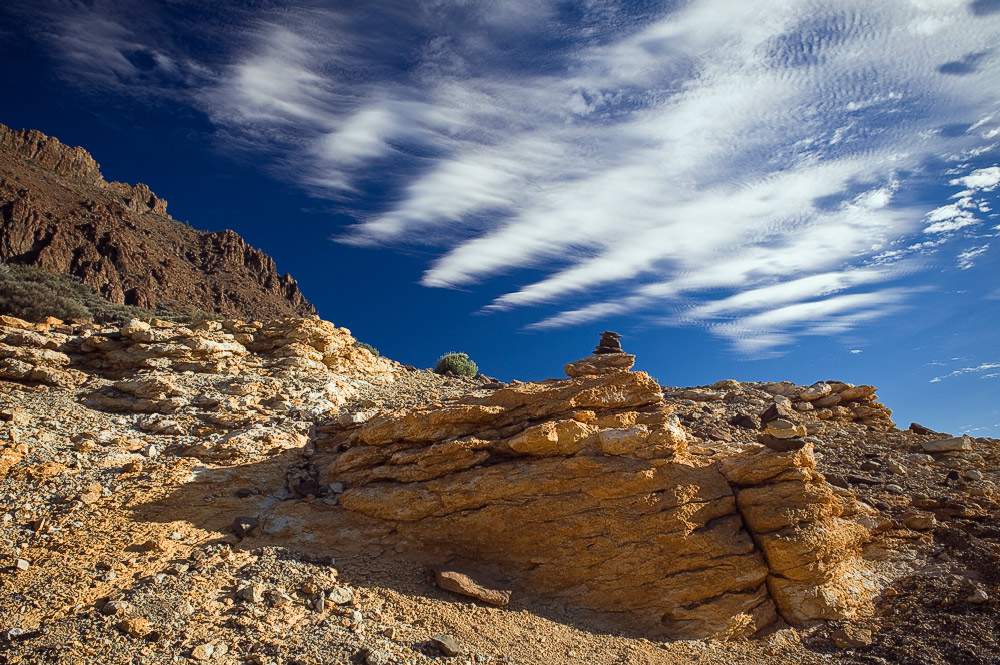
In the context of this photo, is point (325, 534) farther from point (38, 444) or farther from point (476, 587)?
point (38, 444)

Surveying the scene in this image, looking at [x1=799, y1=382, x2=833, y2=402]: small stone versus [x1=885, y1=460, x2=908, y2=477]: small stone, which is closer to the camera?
[x1=885, y1=460, x2=908, y2=477]: small stone

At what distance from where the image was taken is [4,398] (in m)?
11.1

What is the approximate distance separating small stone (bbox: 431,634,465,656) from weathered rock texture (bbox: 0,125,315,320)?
46173 millimetres

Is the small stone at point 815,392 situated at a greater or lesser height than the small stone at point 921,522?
greater

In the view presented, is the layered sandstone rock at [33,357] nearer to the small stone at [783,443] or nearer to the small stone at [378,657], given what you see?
the small stone at [378,657]

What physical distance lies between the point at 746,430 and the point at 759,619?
6.12m

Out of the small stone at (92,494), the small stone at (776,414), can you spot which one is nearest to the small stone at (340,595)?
the small stone at (92,494)

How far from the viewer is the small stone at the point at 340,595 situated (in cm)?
782

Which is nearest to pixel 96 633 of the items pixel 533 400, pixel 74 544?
pixel 74 544

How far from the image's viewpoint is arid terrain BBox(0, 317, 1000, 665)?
732 centimetres

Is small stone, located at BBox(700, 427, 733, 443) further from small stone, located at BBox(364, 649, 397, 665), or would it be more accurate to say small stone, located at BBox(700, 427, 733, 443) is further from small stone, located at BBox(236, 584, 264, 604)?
small stone, located at BBox(236, 584, 264, 604)

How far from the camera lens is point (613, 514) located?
9672mm

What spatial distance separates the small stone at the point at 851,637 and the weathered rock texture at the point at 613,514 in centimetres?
32

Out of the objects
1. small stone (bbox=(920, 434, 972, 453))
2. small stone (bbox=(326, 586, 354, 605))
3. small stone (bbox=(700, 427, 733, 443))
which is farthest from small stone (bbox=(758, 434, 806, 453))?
small stone (bbox=(326, 586, 354, 605))
